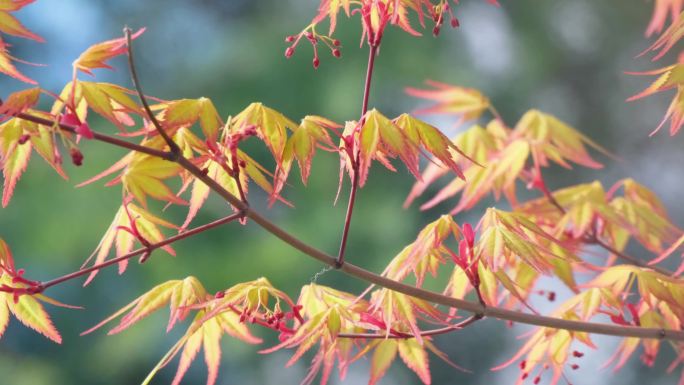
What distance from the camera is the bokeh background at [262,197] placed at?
9.01ft

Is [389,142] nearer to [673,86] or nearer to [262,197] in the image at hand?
[673,86]

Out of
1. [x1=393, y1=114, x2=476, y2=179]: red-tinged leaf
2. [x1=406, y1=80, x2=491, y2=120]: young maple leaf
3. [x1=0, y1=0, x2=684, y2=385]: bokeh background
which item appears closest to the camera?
[x1=393, y1=114, x2=476, y2=179]: red-tinged leaf

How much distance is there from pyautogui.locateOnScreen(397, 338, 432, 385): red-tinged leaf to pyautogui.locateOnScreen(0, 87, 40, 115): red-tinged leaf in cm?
37

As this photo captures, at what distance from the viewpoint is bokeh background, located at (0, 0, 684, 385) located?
275cm

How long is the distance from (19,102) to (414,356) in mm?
388

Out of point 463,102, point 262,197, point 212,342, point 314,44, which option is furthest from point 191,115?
point 262,197

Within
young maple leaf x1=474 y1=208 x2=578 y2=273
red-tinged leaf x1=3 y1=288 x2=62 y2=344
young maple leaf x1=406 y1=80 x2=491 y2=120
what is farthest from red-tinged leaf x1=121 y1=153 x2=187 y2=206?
young maple leaf x1=406 y1=80 x2=491 y2=120

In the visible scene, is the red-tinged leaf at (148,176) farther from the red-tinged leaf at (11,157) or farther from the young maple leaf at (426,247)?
the young maple leaf at (426,247)

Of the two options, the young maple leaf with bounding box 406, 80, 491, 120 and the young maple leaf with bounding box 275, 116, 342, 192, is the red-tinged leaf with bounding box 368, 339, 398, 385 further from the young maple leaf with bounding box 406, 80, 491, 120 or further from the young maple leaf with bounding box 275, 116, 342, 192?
the young maple leaf with bounding box 406, 80, 491, 120

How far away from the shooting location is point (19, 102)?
531 millimetres

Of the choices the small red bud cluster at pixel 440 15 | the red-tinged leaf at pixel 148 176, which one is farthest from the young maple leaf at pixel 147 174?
the small red bud cluster at pixel 440 15

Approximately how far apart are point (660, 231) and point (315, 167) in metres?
1.94

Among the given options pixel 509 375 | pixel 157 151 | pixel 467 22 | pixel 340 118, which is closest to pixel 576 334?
pixel 157 151

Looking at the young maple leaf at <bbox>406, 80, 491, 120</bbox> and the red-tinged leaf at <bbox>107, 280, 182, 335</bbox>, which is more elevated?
the young maple leaf at <bbox>406, 80, 491, 120</bbox>
